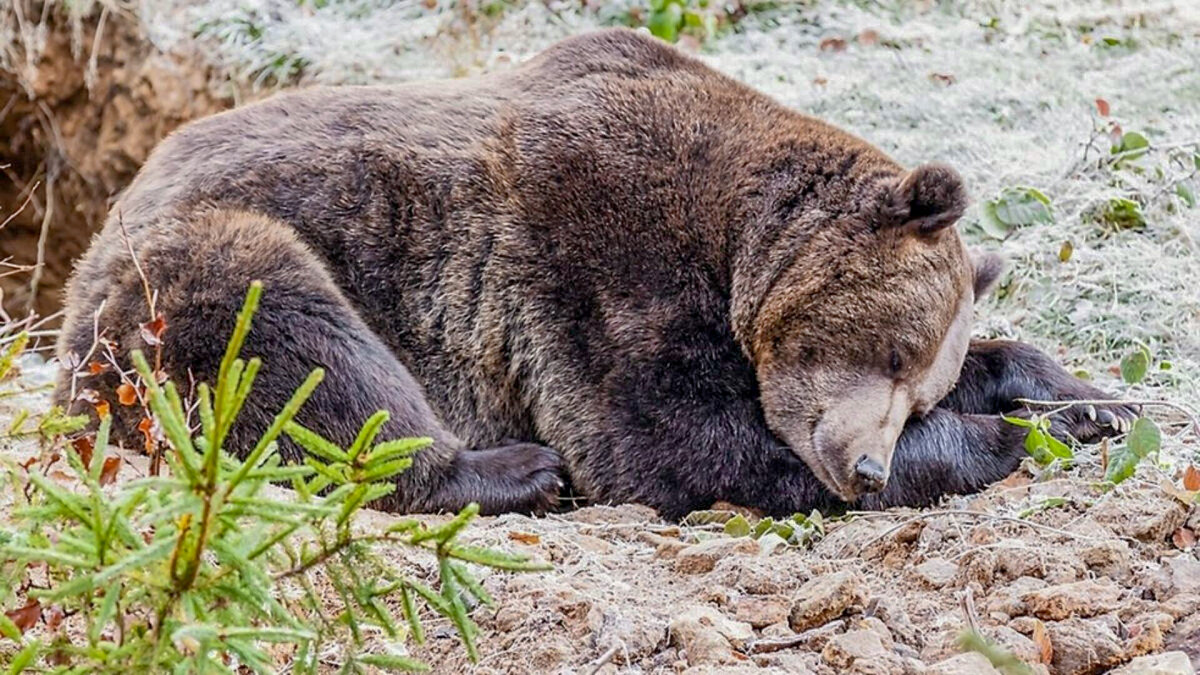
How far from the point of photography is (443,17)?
30.4 feet

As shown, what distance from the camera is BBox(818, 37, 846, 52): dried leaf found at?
29.7 ft

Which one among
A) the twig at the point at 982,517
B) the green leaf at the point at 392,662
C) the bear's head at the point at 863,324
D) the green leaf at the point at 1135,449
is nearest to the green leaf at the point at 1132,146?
the bear's head at the point at 863,324

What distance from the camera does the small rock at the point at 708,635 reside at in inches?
122

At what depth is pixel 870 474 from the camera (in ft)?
15.1

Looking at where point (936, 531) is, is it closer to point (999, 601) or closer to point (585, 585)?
point (999, 601)

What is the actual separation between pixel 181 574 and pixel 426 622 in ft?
3.81

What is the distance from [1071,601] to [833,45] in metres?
6.33

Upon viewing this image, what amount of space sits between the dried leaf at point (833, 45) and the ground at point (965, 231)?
0.10 feet

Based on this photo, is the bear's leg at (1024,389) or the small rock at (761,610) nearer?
the small rock at (761,610)

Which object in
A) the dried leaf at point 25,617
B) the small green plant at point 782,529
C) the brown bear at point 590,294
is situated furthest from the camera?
the brown bear at point 590,294

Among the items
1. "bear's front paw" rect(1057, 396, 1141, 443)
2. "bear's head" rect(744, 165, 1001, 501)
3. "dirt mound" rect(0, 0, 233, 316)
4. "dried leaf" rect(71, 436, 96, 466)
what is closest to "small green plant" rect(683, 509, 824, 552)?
"bear's head" rect(744, 165, 1001, 501)

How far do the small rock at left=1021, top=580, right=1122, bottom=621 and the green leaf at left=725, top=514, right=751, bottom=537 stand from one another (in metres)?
1.23

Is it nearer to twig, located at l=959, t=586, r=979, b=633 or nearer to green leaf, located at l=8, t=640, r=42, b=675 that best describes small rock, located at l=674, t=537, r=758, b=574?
twig, located at l=959, t=586, r=979, b=633

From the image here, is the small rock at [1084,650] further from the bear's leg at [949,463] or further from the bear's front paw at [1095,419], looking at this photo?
the bear's front paw at [1095,419]
